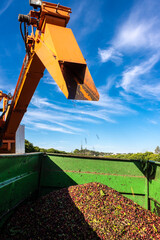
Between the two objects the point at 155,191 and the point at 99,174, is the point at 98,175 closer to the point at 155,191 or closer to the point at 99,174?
the point at 99,174

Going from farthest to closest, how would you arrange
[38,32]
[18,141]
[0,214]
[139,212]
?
[18,141] < [38,32] < [139,212] < [0,214]

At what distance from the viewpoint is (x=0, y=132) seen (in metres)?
6.86

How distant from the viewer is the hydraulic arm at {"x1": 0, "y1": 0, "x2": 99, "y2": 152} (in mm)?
2455

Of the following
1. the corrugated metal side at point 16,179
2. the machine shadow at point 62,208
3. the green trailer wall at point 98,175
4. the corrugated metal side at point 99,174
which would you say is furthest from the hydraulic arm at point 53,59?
the corrugated metal side at point 99,174

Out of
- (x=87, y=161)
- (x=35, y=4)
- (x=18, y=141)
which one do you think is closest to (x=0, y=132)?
(x=18, y=141)

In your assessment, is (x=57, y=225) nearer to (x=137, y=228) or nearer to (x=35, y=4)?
(x=137, y=228)

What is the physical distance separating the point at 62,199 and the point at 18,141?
511cm

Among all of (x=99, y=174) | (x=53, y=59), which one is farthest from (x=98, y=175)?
(x=53, y=59)

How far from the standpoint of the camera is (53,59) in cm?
270

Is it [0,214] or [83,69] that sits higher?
[83,69]

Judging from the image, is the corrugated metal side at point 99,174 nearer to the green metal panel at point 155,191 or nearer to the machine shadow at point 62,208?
the machine shadow at point 62,208

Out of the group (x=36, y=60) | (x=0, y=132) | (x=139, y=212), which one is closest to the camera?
(x=139, y=212)

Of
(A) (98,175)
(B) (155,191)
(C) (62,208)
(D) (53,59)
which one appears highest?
(D) (53,59)

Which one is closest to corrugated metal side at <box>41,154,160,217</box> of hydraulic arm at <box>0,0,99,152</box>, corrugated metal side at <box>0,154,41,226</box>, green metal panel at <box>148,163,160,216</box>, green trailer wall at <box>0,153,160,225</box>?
green trailer wall at <box>0,153,160,225</box>
